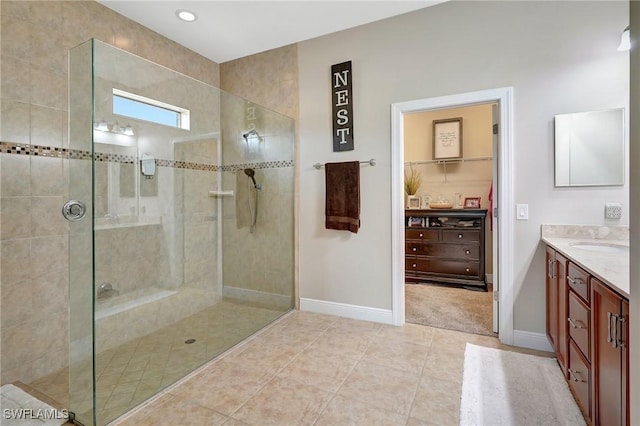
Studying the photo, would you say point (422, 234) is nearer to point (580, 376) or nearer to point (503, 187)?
point (503, 187)

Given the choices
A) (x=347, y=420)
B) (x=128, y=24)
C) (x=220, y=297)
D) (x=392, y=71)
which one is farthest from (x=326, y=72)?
(x=347, y=420)

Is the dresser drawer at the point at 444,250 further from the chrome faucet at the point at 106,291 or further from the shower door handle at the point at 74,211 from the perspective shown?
the shower door handle at the point at 74,211

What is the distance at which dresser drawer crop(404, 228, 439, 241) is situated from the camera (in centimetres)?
414

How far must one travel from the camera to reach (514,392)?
1.88 meters

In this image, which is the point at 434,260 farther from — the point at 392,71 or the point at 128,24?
the point at 128,24

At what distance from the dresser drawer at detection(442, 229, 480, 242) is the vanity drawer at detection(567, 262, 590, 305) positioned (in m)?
2.27

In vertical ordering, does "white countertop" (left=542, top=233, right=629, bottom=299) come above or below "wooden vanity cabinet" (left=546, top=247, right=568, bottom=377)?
above

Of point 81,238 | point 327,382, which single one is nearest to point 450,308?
point 327,382

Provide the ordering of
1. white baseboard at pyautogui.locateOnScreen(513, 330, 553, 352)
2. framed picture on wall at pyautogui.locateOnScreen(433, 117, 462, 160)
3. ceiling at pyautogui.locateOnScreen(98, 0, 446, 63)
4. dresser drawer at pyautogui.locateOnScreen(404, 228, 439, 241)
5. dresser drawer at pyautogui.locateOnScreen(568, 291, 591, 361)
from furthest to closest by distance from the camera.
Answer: framed picture on wall at pyautogui.locateOnScreen(433, 117, 462, 160)
dresser drawer at pyautogui.locateOnScreen(404, 228, 439, 241)
ceiling at pyautogui.locateOnScreen(98, 0, 446, 63)
white baseboard at pyautogui.locateOnScreen(513, 330, 553, 352)
dresser drawer at pyautogui.locateOnScreen(568, 291, 591, 361)

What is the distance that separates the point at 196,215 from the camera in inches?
106

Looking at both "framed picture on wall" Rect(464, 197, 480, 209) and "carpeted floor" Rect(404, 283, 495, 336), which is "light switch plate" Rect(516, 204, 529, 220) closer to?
"carpeted floor" Rect(404, 283, 495, 336)

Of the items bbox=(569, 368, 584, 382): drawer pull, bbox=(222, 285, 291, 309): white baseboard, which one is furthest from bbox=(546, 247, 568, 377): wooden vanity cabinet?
bbox=(222, 285, 291, 309): white baseboard

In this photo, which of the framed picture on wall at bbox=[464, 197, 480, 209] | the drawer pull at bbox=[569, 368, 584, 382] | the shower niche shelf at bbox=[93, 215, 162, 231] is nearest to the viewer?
the drawer pull at bbox=[569, 368, 584, 382]

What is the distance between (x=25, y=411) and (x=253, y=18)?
10.6 feet
